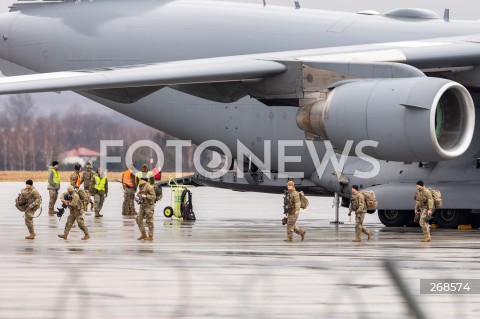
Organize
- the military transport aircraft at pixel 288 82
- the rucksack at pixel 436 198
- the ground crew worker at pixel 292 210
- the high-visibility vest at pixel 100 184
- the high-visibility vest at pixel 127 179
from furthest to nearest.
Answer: the high-visibility vest at pixel 100 184
the high-visibility vest at pixel 127 179
the rucksack at pixel 436 198
the ground crew worker at pixel 292 210
the military transport aircraft at pixel 288 82

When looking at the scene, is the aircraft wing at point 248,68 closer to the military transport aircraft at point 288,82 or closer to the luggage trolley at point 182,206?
the military transport aircraft at point 288,82

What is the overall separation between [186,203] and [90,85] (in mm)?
8023

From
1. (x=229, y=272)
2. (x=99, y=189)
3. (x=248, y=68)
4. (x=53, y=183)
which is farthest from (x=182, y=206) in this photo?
(x=229, y=272)

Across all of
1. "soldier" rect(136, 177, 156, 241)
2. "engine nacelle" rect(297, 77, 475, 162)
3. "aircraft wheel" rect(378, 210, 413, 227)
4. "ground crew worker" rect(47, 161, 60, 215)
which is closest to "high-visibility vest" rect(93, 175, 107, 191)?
"ground crew worker" rect(47, 161, 60, 215)

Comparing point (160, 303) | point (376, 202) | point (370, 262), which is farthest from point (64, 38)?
point (160, 303)

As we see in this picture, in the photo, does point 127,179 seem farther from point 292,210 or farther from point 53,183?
point 292,210

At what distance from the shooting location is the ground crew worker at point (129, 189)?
2704 centimetres

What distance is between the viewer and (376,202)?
19.8 meters

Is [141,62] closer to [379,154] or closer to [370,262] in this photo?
[379,154]

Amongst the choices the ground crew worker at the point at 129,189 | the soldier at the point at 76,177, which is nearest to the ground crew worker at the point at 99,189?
the ground crew worker at the point at 129,189

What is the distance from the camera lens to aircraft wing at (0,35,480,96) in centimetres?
1792

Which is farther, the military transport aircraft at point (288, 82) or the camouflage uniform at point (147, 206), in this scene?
the camouflage uniform at point (147, 206)

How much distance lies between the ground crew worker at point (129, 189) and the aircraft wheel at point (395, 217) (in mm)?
7015

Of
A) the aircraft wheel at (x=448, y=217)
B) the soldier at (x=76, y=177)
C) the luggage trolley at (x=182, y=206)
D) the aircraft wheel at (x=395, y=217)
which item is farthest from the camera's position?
the soldier at (x=76, y=177)
